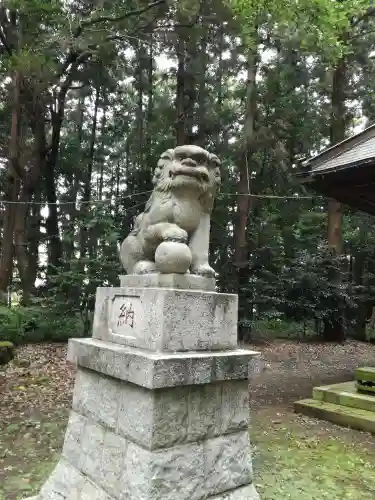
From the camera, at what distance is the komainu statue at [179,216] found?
2.69m

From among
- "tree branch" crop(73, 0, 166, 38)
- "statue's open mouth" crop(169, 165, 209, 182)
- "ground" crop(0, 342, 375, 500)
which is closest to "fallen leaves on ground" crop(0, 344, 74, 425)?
"ground" crop(0, 342, 375, 500)

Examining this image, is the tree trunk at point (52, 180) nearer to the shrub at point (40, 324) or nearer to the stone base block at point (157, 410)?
the shrub at point (40, 324)

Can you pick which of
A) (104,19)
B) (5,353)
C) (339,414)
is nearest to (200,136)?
(104,19)

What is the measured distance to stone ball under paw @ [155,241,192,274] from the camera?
2.63 metres

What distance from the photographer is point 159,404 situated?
2385mm

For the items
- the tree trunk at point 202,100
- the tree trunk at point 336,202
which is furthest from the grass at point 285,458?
the tree trunk at point 202,100

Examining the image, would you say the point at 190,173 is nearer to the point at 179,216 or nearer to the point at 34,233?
the point at 179,216

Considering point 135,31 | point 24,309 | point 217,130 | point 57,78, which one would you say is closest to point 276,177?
point 217,130

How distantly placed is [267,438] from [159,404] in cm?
276

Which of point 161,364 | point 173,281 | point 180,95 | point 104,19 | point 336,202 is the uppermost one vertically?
point 104,19

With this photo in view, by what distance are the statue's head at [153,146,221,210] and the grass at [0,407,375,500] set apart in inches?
96.5

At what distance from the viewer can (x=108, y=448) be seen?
8.75 feet

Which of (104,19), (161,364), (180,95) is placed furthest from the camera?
(180,95)

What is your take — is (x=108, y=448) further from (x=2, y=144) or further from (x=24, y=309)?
(x=2, y=144)
